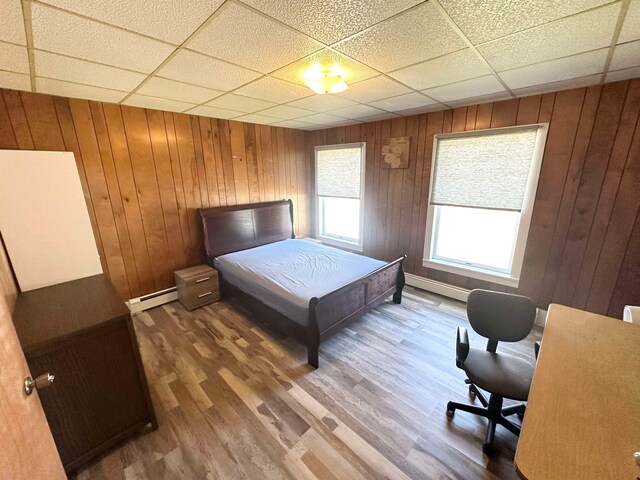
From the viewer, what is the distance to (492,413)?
5.53ft

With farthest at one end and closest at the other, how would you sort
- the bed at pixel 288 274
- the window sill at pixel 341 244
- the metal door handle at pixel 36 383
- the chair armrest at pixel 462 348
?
the window sill at pixel 341 244 < the bed at pixel 288 274 < the chair armrest at pixel 462 348 < the metal door handle at pixel 36 383

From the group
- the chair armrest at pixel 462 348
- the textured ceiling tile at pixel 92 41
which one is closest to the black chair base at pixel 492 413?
the chair armrest at pixel 462 348

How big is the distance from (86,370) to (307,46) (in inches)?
91.0

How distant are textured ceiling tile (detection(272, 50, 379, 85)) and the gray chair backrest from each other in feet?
6.14

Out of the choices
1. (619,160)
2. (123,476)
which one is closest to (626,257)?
(619,160)

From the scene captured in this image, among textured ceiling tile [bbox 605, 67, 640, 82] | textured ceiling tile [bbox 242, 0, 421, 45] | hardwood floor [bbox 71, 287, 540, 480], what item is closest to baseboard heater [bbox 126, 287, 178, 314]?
hardwood floor [bbox 71, 287, 540, 480]

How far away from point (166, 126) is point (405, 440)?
3.95 meters

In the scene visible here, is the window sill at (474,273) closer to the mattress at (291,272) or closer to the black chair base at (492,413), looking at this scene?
the mattress at (291,272)

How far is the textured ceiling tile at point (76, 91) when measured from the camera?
6.91 feet

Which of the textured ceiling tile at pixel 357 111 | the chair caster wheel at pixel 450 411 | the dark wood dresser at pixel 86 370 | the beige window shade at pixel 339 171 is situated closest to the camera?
the dark wood dresser at pixel 86 370

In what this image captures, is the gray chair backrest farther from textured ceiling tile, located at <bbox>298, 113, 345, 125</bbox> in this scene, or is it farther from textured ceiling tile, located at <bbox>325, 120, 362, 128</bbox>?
textured ceiling tile, located at <bbox>325, 120, 362, 128</bbox>

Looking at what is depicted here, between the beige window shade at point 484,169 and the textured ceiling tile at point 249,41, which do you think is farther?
the beige window shade at point 484,169

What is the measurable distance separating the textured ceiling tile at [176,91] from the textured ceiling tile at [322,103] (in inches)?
33.6

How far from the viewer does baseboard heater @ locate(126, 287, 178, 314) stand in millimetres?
3201
